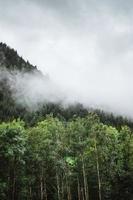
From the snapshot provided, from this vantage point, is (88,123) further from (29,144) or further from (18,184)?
(18,184)

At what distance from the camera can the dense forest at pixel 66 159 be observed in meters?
67.9

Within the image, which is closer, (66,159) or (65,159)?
(65,159)

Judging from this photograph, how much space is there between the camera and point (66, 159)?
7325 centimetres

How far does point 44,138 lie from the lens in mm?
67438

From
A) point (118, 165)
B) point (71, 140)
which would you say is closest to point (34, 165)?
Result: point (71, 140)

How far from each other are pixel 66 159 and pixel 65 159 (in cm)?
297

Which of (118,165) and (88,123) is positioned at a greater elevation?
(88,123)

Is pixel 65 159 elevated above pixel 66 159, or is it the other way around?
pixel 66 159

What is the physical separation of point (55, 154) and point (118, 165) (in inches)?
546

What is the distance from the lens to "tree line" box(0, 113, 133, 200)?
67.9 m

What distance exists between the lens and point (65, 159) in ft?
231

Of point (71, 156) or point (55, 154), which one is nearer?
point (55, 154)

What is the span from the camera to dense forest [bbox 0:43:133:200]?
67875mm

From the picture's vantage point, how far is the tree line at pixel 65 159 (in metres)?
67.9
